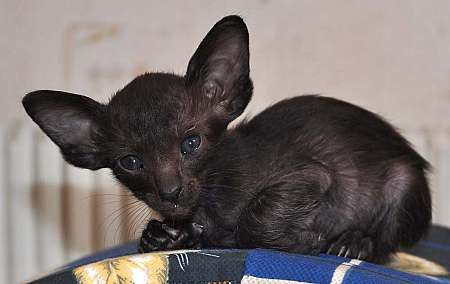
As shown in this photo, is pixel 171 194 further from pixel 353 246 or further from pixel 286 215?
pixel 353 246

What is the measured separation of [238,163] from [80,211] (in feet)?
5.31

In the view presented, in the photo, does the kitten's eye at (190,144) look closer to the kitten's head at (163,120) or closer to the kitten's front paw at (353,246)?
the kitten's head at (163,120)

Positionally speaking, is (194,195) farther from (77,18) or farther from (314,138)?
(77,18)

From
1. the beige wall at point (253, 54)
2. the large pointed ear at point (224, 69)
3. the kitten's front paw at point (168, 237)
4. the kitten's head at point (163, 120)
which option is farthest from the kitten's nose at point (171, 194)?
the beige wall at point (253, 54)

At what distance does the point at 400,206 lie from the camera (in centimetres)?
177

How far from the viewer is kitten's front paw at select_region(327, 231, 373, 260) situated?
1.63 m

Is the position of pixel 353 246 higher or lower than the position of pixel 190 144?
lower

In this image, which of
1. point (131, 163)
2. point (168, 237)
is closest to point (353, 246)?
point (168, 237)

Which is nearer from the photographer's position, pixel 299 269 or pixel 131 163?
pixel 299 269

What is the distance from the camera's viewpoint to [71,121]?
1.63m

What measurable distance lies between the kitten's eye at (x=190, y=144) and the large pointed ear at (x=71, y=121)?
0.18 metres

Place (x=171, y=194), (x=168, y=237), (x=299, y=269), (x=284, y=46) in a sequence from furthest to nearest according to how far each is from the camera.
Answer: (x=284, y=46), (x=168, y=237), (x=171, y=194), (x=299, y=269)

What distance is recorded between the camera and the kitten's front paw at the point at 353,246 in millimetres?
1634

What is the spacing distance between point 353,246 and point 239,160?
0.28 meters
